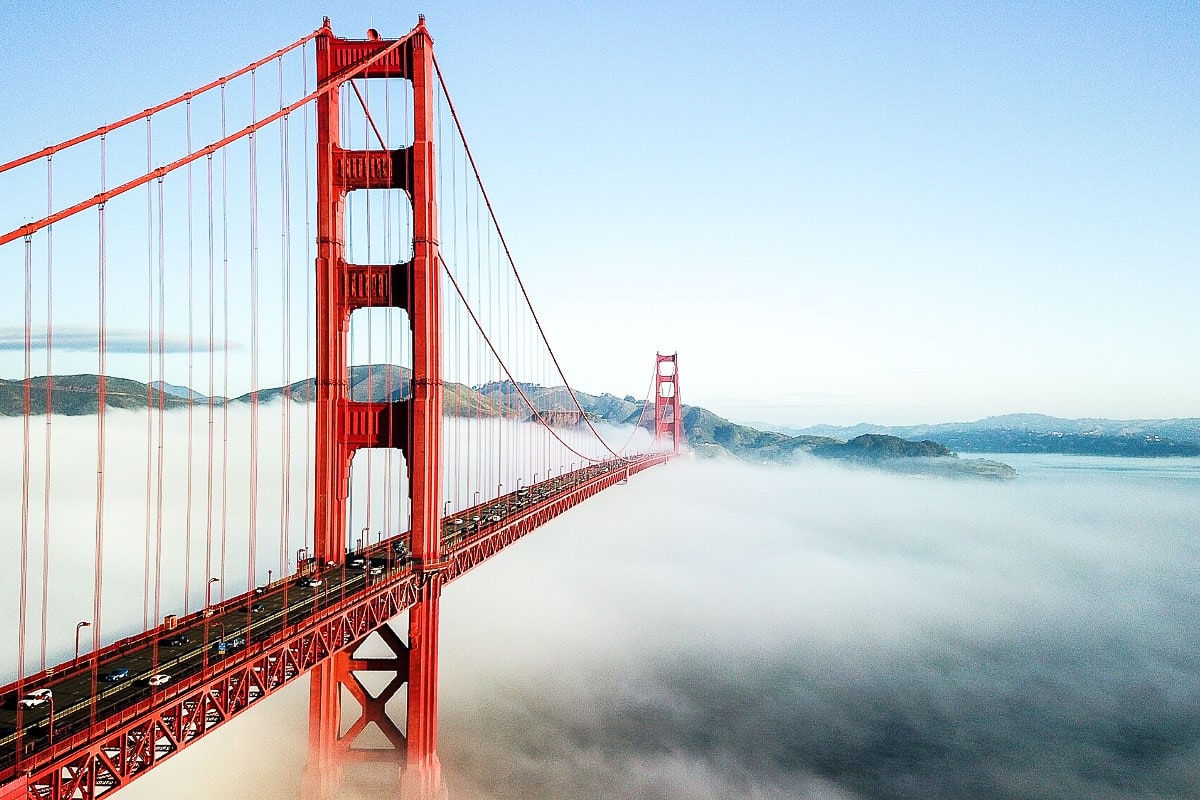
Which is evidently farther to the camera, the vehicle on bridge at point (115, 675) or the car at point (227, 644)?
the car at point (227, 644)

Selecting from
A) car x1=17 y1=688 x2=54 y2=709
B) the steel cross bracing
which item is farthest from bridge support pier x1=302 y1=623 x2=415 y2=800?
car x1=17 y1=688 x2=54 y2=709

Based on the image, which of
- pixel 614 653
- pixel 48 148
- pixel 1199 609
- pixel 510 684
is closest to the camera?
pixel 48 148

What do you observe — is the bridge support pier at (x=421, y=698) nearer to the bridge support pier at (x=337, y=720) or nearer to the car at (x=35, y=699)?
the bridge support pier at (x=337, y=720)

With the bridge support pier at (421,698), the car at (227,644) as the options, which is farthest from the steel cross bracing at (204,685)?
the bridge support pier at (421,698)

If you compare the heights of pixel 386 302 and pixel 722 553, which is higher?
pixel 386 302

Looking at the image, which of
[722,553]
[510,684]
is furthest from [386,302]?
[722,553]

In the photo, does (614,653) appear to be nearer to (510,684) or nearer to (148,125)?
(510,684)
